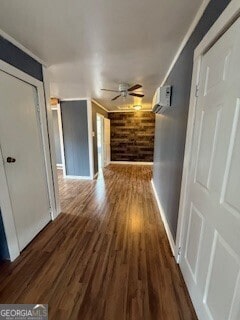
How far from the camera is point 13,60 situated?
5.36ft

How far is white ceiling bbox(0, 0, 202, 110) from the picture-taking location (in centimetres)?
116

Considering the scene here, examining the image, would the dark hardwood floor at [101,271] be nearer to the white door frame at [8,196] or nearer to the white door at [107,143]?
the white door frame at [8,196]

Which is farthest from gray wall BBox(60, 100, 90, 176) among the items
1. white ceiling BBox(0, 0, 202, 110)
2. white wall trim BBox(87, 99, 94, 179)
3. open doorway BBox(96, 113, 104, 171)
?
white ceiling BBox(0, 0, 202, 110)

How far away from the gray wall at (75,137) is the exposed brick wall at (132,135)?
7.77ft

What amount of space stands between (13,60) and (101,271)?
2.31 meters

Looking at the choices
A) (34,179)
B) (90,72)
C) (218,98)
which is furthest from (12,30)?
(218,98)

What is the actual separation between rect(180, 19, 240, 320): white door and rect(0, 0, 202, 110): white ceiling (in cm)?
54

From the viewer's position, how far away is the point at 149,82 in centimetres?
291

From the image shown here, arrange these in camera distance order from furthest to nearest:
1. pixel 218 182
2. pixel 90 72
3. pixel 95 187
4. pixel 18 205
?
pixel 95 187
pixel 90 72
pixel 18 205
pixel 218 182

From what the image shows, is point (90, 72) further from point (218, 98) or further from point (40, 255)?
point (40, 255)

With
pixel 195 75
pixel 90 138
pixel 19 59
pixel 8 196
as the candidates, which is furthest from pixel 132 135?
pixel 8 196

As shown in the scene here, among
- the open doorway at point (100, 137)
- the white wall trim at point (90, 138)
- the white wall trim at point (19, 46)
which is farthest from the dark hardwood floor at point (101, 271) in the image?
the open doorway at point (100, 137)

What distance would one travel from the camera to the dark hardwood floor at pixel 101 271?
124 centimetres

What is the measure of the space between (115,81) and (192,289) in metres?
3.00
